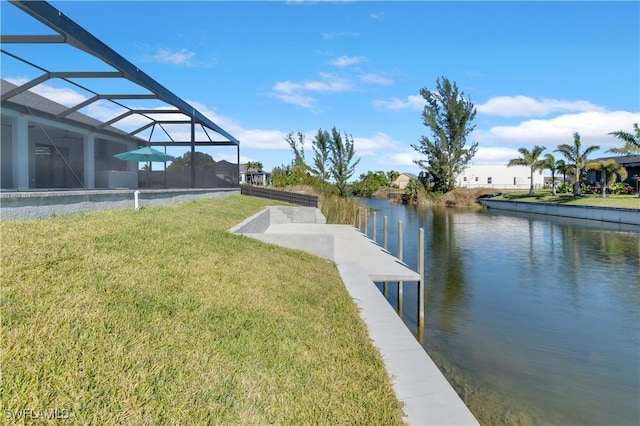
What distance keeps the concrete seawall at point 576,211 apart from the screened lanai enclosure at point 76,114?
88.5 ft

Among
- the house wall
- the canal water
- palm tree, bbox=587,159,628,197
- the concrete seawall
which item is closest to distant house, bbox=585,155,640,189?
palm tree, bbox=587,159,628,197

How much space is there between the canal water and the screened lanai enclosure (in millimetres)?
8091

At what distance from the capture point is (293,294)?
5.22m

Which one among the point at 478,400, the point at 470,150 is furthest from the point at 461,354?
the point at 470,150

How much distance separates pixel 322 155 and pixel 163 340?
3463 centimetres

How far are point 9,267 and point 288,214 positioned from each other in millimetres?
13940

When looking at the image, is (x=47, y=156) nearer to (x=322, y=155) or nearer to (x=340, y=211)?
(x=340, y=211)

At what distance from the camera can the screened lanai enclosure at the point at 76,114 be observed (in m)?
6.30

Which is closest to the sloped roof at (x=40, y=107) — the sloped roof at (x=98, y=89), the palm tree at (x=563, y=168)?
the sloped roof at (x=98, y=89)

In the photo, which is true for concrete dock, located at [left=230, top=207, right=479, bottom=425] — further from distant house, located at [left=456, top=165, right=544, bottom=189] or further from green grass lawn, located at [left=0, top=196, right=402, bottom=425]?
distant house, located at [left=456, top=165, right=544, bottom=189]

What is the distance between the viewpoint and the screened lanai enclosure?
20.7 feet

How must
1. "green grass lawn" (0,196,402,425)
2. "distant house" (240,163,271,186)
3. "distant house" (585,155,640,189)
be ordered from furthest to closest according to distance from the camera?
"distant house" (240,163,271,186)
"distant house" (585,155,640,189)
"green grass lawn" (0,196,402,425)

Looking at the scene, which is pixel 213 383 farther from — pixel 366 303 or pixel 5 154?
pixel 5 154

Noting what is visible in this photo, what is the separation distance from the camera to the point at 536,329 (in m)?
7.93
